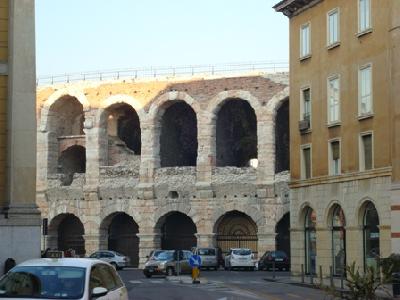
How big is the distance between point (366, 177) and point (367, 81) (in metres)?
3.96

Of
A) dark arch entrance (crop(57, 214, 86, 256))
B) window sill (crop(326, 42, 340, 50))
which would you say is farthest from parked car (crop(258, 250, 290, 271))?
window sill (crop(326, 42, 340, 50))

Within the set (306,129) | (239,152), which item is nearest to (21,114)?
(306,129)

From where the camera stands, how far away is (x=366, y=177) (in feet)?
117

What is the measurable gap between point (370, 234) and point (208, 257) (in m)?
19.1

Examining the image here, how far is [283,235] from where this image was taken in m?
57.3

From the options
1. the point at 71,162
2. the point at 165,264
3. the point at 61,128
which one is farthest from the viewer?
the point at 71,162

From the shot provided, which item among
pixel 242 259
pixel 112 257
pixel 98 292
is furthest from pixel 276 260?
pixel 98 292

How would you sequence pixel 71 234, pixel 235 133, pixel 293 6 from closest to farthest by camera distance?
A: pixel 293 6
pixel 235 133
pixel 71 234

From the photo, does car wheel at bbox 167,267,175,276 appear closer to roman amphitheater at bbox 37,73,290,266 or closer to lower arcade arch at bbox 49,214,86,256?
roman amphitheater at bbox 37,73,290,266

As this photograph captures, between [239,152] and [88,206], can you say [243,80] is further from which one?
[88,206]

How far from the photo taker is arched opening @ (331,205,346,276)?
37.7 metres

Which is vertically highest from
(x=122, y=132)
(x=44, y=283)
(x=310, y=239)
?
(x=122, y=132)

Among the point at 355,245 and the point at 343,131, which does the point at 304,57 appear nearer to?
the point at 343,131

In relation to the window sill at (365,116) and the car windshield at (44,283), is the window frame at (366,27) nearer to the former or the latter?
the window sill at (365,116)
